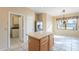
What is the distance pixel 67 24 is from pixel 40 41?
73 centimetres

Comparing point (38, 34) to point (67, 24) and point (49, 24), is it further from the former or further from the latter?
point (67, 24)

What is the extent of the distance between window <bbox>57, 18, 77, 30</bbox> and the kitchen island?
303 millimetres

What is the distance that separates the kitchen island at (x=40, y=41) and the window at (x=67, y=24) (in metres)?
0.30

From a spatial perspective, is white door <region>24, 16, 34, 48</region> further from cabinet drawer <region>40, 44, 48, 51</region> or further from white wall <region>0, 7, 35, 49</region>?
cabinet drawer <region>40, 44, 48, 51</region>

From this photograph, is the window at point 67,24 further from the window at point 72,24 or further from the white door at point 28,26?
the white door at point 28,26

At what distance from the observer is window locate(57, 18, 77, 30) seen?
2236mm

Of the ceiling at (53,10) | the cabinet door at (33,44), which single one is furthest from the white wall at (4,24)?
the cabinet door at (33,44)

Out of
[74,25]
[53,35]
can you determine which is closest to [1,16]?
[53,35]

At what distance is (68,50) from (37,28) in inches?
33.4

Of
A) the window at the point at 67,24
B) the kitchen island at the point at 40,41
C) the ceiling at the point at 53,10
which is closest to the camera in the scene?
the ceiling at the point at 53,10

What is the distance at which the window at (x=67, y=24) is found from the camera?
88.0 inches

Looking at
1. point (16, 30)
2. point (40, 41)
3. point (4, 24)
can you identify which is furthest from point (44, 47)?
point (4, 24)

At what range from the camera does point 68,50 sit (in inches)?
89.1

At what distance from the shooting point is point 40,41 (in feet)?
6.98
